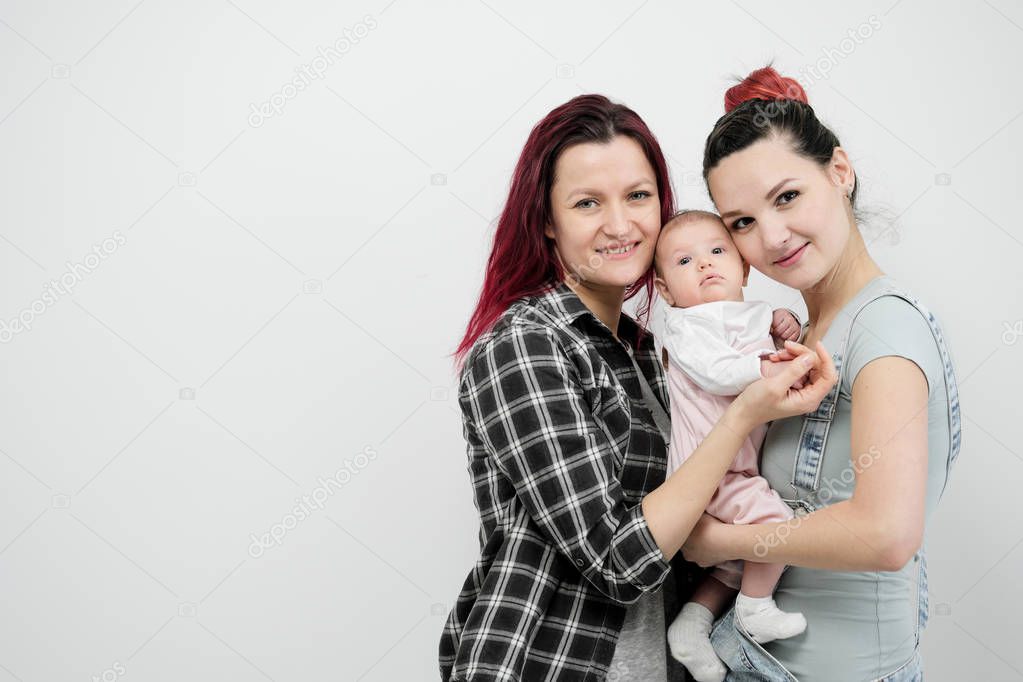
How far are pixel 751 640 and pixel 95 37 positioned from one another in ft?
9.06

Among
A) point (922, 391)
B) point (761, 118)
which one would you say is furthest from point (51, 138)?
point (922, 391)

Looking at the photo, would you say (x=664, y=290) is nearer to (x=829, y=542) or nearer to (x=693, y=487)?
(x=693, y=487)

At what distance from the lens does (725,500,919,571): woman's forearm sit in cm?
156

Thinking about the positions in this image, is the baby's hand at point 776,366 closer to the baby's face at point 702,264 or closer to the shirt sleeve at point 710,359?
the shirt sleeve at point 710,359

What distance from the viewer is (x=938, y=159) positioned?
9.32 feet

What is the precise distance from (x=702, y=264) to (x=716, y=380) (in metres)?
0.29

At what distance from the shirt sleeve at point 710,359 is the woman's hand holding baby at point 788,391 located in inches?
3.1

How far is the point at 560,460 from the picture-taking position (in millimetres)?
1720

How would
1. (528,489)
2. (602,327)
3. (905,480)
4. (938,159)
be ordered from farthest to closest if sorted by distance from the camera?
(938,159) < (602,327) < (528,489) < (905,480)

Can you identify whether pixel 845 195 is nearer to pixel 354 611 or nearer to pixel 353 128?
pixel 353 128

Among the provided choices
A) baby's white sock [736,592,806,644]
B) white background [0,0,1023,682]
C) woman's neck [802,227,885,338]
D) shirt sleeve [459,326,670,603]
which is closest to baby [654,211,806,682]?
baby's white sock [736,592,806,644]

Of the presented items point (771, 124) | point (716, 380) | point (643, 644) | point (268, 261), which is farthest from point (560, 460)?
point (268, 261)

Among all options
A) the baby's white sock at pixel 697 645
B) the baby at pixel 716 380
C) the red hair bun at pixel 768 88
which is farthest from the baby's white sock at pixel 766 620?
the red hair bun at pixel 768 88

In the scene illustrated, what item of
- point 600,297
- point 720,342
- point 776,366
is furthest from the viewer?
point 600,297
